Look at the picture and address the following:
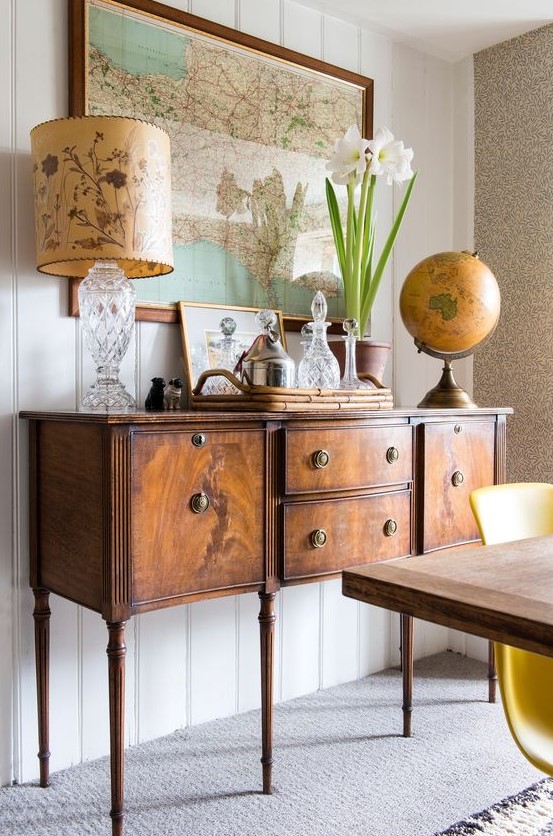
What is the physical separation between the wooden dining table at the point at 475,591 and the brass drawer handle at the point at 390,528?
1069 millimetres

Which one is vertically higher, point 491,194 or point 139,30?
point 139,30

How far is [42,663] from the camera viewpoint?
2.09m

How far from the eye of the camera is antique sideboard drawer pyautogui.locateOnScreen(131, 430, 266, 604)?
179 centimetres

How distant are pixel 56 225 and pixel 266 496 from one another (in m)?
0.85

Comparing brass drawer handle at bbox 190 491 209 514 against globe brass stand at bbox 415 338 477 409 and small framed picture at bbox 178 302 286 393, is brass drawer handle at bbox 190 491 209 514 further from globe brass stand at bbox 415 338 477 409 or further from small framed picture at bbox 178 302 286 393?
globe brass stand at bbox 415 338 477 409

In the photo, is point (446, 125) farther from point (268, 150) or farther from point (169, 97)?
point (169, 97)

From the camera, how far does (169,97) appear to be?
236 centimetres

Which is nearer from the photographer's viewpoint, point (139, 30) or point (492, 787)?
point (492, 787)

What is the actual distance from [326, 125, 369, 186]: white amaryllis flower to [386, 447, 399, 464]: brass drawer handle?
934 mm

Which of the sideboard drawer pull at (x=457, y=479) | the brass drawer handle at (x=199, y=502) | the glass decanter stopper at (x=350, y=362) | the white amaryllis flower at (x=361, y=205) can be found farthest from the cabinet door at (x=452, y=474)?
the brass drawer handle at (x=199, y=502)

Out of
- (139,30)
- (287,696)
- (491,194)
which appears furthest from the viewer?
(491,194)

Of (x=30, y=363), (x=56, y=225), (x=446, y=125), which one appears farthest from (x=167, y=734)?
(x=446, y=125)

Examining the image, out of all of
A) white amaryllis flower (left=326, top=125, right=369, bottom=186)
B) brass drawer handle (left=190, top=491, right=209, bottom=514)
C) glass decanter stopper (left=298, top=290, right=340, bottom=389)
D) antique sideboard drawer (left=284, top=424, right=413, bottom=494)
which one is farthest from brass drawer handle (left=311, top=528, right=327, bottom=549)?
white amaryllis flower (left=326, top=125, right=369, bottom=186)

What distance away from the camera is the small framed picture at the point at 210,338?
2.38m
